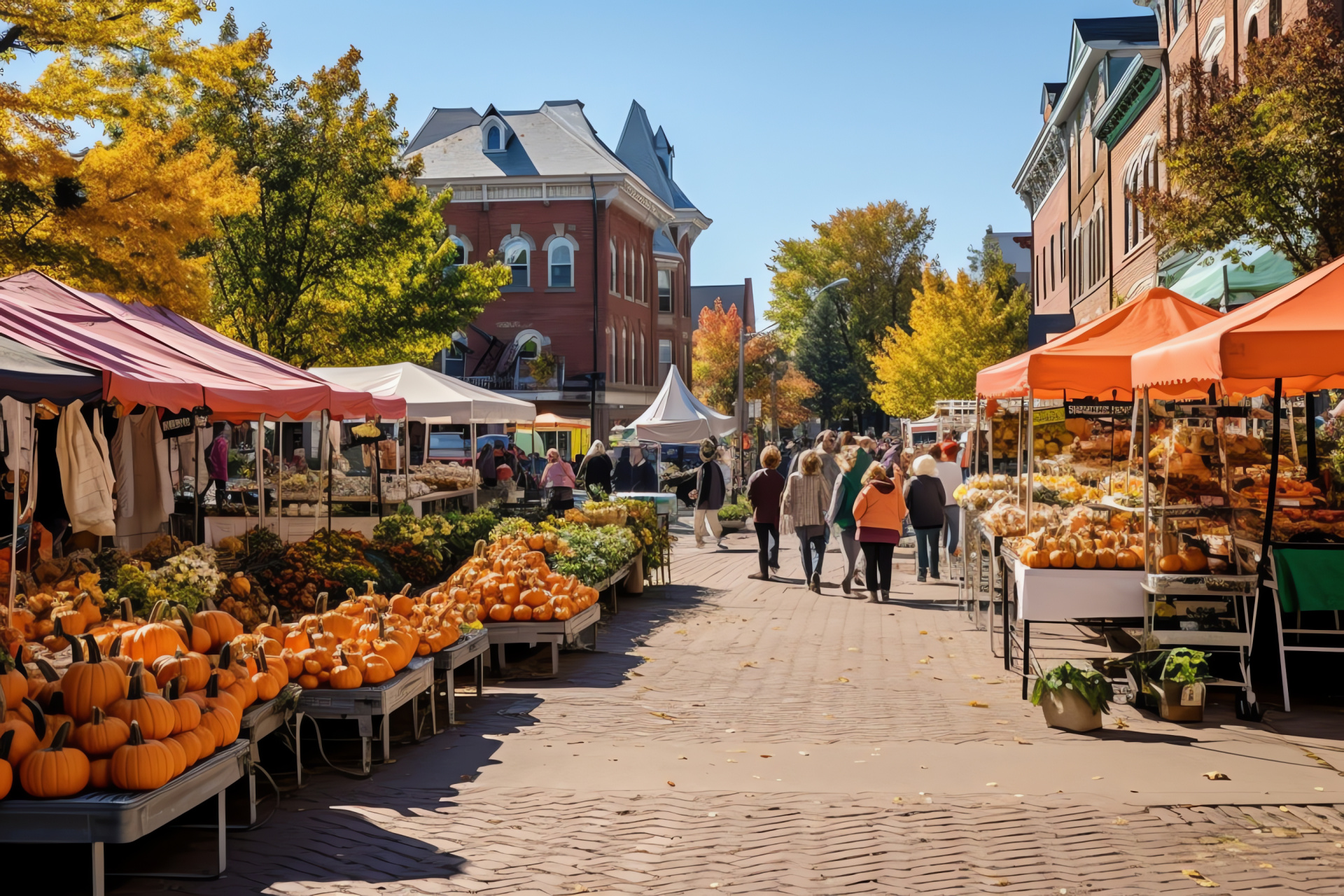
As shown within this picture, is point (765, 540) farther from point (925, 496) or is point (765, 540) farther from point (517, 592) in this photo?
point (517, 592)

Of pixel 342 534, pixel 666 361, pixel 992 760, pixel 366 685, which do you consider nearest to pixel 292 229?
pixel 342 534

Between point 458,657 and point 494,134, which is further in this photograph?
point 494,134

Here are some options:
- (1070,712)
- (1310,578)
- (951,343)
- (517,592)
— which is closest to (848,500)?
(517,592)

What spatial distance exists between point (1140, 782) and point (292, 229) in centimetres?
2181

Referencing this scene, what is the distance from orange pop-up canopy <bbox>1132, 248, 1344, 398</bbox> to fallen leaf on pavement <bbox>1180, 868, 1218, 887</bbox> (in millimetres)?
3096

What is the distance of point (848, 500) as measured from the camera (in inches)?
624

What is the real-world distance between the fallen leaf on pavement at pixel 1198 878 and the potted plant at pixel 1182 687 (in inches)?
112

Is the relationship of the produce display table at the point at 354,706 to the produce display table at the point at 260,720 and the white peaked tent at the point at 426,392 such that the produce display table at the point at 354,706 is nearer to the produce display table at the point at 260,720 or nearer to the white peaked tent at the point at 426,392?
the produce display table at the point at 260,720

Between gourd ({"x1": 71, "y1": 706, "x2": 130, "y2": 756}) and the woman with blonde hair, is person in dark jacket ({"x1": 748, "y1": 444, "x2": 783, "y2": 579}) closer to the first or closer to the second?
the woman with blonde hair

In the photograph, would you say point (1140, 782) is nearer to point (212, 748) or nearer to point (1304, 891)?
point (1304, 891)

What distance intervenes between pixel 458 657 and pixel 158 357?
4483mm

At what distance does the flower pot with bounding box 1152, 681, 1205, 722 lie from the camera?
7.92m

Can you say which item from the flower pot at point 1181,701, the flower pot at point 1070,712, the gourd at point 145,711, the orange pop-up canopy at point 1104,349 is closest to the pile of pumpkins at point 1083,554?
the flower pot at point 1181,701

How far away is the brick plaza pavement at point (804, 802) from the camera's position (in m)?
5.30
